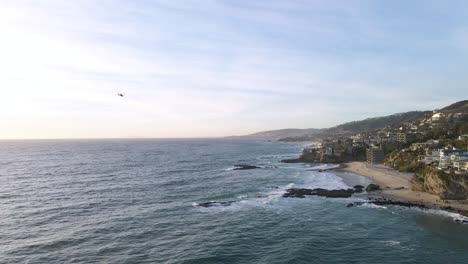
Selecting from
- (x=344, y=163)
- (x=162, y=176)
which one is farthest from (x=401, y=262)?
(x=344, y=163)

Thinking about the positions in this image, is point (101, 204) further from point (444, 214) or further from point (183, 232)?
point (444, 214)

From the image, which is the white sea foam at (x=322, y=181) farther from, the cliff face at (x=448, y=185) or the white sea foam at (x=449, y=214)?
the white sea foam at (x=449, y=214)

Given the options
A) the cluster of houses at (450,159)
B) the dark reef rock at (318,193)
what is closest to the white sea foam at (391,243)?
the dark reef rock at (318,193)

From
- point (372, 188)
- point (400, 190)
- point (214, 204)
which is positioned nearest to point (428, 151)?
point (400, 190)

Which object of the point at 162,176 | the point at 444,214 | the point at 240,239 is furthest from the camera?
the point at 162,176

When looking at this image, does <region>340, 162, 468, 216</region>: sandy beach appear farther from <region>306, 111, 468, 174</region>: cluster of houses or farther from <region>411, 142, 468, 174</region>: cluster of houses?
<region>306, 111, 468, 174</region>: cluster of houses

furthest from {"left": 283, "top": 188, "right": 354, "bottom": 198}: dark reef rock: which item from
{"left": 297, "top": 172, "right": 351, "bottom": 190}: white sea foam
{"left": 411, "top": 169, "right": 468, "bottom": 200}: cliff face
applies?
{"left": 411, "top": 169, "right": 468, "bottom": 200}: cliff face

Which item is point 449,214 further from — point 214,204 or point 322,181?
point 322,181
